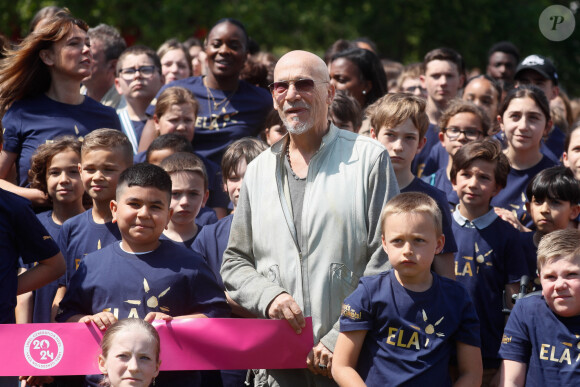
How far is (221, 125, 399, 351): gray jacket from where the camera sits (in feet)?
16.3

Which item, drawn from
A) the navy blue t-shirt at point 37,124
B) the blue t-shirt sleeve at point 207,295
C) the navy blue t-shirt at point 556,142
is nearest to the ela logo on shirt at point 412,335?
the blue t-shirt sleeve at point 207,295

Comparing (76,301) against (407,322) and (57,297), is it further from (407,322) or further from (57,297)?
(407,322)

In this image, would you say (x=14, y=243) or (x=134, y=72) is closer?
(x=14, y=243)

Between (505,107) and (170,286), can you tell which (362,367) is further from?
(505,107)

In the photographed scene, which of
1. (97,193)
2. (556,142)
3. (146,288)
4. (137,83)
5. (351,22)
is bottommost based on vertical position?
(146,288)

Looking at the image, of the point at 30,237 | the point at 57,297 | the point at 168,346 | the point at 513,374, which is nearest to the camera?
the point at 513,374

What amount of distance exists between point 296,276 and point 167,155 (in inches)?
102

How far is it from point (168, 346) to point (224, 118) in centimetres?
335

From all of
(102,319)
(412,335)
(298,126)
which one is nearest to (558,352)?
(412,335)

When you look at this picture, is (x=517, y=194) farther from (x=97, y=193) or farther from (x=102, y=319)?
(x=102, y=319)

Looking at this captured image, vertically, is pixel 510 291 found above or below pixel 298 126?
below

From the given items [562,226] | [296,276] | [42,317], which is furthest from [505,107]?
[42,317]

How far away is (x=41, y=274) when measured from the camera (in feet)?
18.2

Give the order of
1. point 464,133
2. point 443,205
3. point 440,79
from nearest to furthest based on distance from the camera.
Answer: point 443,205 → point 464,133 → point 440,79
